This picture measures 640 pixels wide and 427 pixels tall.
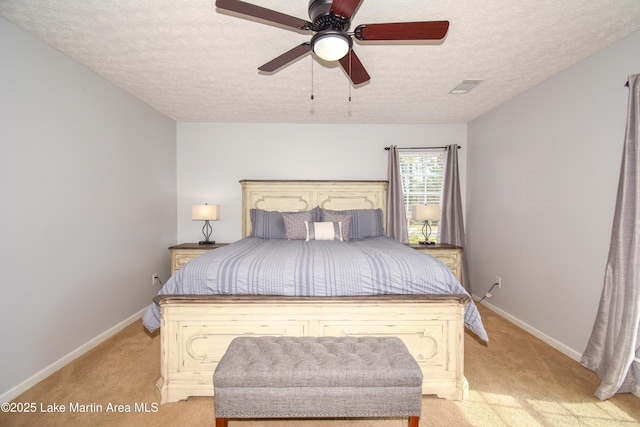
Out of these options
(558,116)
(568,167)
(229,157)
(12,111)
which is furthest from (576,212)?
(12,111)

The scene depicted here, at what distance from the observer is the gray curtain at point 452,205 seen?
3961 mm

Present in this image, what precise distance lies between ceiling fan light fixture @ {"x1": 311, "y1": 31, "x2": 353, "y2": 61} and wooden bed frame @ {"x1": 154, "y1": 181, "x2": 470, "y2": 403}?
1448 mm

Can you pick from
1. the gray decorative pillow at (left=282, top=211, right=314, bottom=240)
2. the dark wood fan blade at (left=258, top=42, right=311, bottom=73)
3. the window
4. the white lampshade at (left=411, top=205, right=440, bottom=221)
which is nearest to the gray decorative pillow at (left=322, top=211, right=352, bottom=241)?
the gray decorative pillow at (left=282, top=211, right=314, bottom=240)

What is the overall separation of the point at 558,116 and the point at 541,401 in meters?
2.34

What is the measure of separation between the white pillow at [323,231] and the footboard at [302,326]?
136 centimetres

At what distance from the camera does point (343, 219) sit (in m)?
3.39

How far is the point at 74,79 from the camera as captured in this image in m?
2.40

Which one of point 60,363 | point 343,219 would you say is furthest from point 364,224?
point 60,363

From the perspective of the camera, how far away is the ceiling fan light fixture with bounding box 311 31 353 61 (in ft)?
4.81

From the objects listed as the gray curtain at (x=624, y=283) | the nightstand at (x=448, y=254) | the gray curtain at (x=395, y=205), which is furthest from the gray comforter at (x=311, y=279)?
the gray curtain at (x=395, y=205)

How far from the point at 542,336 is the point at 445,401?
5.11 ft

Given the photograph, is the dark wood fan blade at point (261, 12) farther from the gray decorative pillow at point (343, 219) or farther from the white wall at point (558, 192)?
the white wall at point (558, 192)

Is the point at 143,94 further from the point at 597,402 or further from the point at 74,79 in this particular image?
the point at 597,402

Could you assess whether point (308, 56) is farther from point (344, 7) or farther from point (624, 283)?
point (624, 283)
